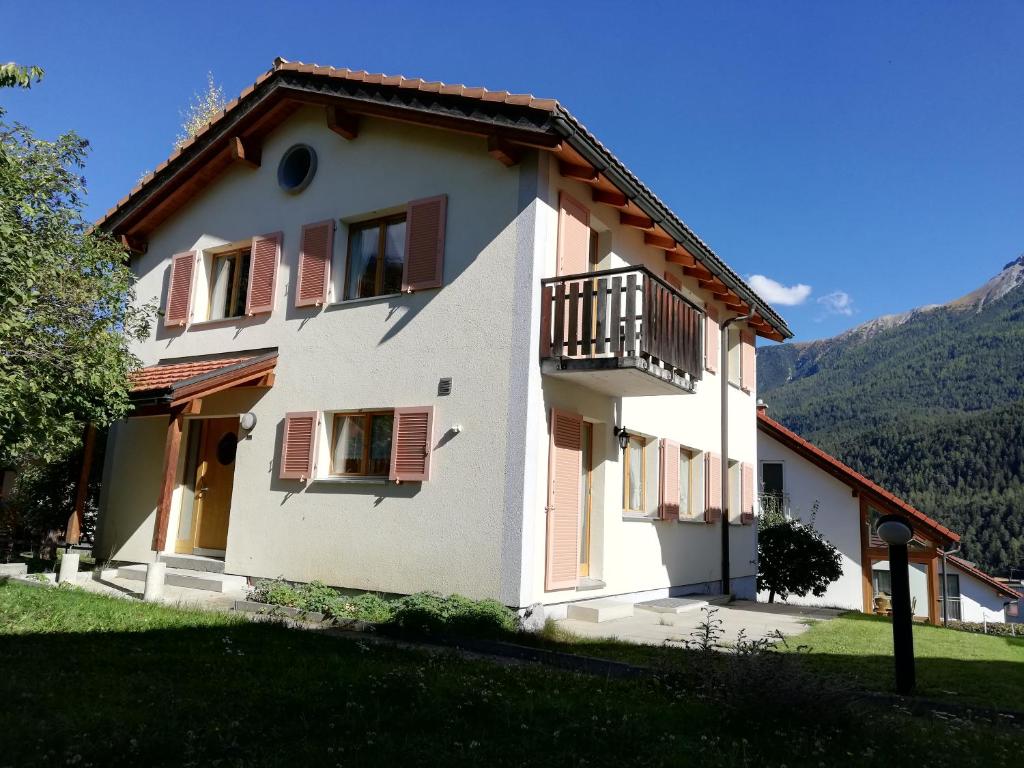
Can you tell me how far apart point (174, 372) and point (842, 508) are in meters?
19.7

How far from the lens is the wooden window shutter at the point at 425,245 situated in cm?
1044

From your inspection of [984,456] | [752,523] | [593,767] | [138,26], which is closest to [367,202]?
[138,26]

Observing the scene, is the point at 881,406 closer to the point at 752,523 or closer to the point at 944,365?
the point at 944,365

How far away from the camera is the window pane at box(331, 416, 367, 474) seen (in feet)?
35.8

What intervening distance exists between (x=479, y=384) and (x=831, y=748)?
19.6 ft

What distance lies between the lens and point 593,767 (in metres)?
Result: 4.24

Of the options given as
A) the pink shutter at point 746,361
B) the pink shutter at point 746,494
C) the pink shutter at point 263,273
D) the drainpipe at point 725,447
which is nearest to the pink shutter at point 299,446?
the pink shutter at point 263,273

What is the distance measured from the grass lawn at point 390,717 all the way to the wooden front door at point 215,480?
5732 mm

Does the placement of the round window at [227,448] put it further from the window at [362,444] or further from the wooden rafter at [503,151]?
the wooden rafter at [503,151]

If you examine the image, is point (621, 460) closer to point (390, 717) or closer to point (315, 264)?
point (315, 264)

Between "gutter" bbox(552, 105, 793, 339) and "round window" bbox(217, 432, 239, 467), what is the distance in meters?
6.93

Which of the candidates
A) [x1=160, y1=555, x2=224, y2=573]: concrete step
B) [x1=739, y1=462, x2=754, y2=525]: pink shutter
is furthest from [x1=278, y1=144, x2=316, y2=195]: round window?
[x1=739, y1=462, x2=754, y2=525]: pink shutter

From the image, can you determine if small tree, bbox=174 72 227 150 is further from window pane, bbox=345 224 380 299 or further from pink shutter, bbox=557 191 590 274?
pink shutter, bbox=557 191 590 274

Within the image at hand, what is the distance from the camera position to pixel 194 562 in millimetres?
11898
